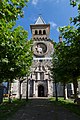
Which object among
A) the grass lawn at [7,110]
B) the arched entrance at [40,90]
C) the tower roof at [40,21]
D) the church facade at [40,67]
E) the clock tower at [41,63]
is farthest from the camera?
the tower roof at [40,21]

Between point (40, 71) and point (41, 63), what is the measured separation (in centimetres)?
288

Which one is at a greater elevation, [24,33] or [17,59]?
[24,33]

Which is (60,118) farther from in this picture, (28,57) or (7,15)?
(28,57)

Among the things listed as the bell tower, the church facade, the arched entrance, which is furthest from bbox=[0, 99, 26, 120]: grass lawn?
the bell tower

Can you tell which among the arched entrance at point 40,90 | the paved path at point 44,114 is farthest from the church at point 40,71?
the paved path at point 44,114

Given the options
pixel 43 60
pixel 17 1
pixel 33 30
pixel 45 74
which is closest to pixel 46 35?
pixel 33 30

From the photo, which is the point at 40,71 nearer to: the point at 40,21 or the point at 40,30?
the point at 40,30

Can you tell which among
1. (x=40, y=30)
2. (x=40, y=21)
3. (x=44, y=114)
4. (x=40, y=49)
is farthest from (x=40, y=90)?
(x=44, y=114)

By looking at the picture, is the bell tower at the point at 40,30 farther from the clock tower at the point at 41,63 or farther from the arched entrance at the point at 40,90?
the arched entrance at the point at 40,90

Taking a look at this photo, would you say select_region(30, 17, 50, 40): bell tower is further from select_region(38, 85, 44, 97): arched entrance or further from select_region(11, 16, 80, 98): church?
select_region(38, 85, 44, 97): arched entrance

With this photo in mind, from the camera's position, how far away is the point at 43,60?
165 feet

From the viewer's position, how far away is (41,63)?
49906mm

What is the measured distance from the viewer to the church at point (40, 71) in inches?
1779

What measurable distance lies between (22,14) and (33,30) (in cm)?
5041
